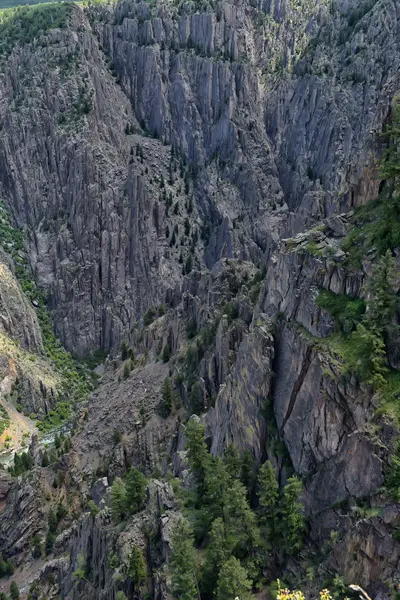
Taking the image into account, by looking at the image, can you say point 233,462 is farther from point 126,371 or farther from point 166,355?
point 126,371

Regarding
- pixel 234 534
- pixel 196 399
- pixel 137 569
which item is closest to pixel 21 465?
pixel 196 399

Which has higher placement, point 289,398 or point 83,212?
point 289,398

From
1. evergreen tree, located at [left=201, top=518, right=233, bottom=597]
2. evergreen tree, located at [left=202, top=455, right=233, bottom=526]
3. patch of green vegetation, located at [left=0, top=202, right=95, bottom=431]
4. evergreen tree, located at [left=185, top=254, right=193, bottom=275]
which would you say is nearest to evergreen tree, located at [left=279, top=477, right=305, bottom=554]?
evergreen tree, located at [left=201, top=518, right=233, bottom=597]

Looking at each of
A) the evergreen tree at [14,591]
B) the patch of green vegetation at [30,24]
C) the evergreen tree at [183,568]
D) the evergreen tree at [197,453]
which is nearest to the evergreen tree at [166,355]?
the evergreen tree at [14,591]

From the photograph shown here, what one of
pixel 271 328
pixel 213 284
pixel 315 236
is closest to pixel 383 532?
pixel 271 328

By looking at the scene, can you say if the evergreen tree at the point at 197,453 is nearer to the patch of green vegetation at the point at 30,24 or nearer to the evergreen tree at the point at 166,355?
the evergreen tree at the point at 166,355

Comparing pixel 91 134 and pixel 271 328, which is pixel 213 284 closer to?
pixel 271 328
